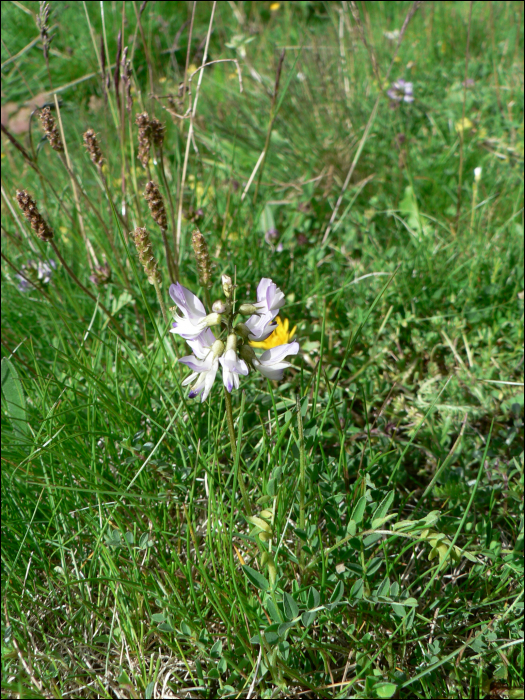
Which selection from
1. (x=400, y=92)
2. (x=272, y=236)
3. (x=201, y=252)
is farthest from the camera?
(x=400, y=92)

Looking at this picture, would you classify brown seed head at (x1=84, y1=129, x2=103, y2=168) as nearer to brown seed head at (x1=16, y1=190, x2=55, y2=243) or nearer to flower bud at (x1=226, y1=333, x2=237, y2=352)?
brown seed head at (x1=16, y1=190, x2=55, y2=243)

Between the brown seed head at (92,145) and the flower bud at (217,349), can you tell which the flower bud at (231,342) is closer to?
the flower bud at (217,349)

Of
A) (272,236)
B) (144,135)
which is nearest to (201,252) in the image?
(144,135)

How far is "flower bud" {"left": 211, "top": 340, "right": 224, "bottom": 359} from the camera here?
1109mm

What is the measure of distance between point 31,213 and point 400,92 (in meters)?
2.73

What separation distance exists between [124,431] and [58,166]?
104 inches

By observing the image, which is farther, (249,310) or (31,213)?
(31,213)

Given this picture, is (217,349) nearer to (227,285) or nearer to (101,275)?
(227,285)

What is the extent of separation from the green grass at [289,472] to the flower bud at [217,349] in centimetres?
18

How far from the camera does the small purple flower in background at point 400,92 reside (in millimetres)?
3408

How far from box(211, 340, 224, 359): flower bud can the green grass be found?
18cm

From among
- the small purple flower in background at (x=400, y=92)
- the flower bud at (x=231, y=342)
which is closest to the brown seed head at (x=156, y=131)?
the flower bud at (x=231, y=342)

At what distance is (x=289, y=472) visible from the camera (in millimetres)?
1390

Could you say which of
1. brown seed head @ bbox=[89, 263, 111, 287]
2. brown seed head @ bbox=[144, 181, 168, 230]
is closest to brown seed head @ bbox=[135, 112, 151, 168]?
brown seed head @ bbox=[144, 181, 168, 230]
